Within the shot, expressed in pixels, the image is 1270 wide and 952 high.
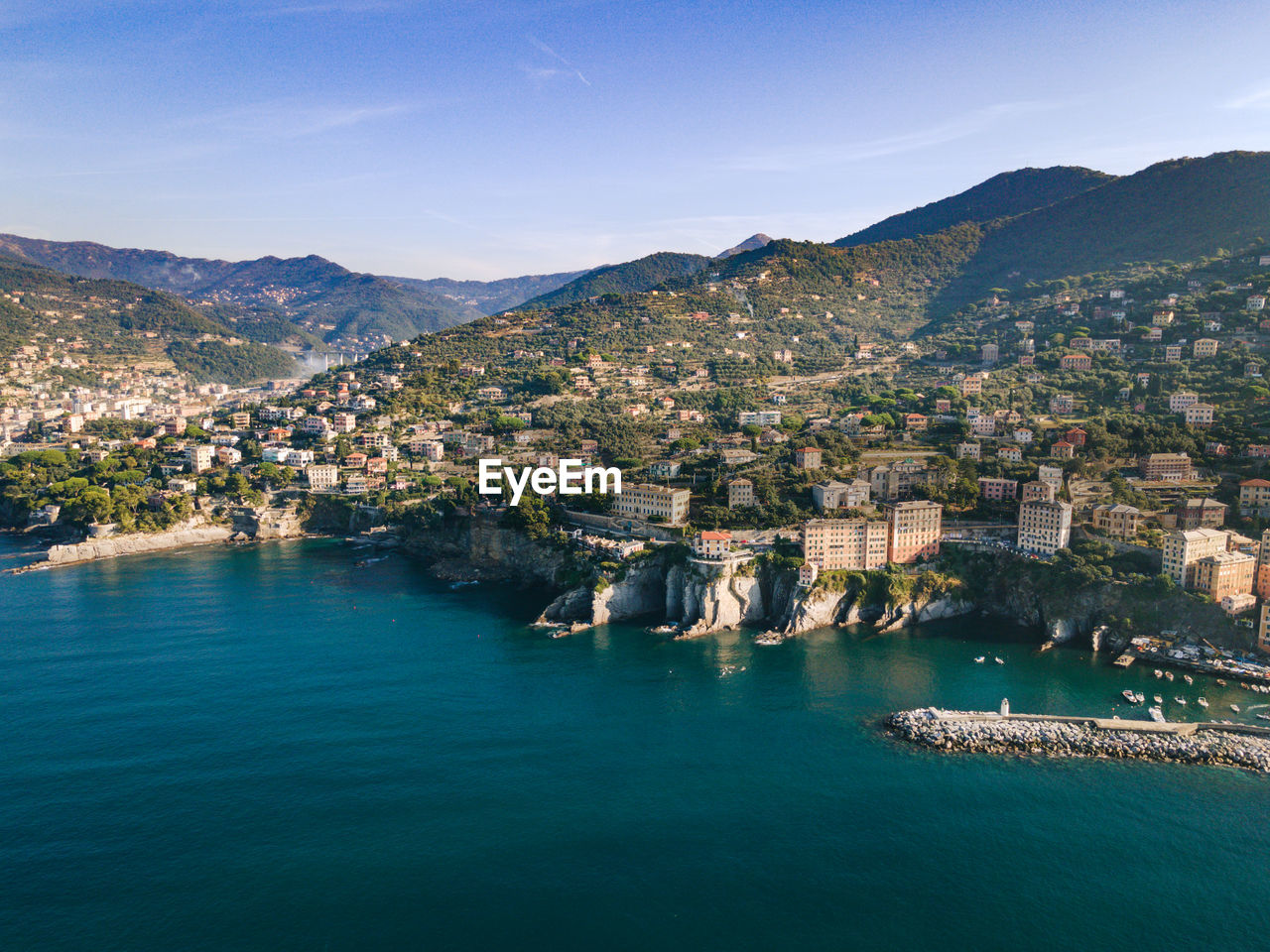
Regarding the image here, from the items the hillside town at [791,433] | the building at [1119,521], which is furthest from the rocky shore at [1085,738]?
the building at [1119,521]

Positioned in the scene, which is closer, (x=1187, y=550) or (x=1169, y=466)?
(x=1187, y=550)

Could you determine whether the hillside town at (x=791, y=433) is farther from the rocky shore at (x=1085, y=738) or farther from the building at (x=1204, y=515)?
the rocky shore at (x=1085, y=738)

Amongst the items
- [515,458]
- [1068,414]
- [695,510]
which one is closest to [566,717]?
[695,510]

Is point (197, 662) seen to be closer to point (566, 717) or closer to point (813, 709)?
point (566, 717)

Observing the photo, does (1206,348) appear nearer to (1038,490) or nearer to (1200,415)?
(1200,415)

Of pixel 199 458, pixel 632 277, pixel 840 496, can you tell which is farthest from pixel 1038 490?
pixel 632 277
